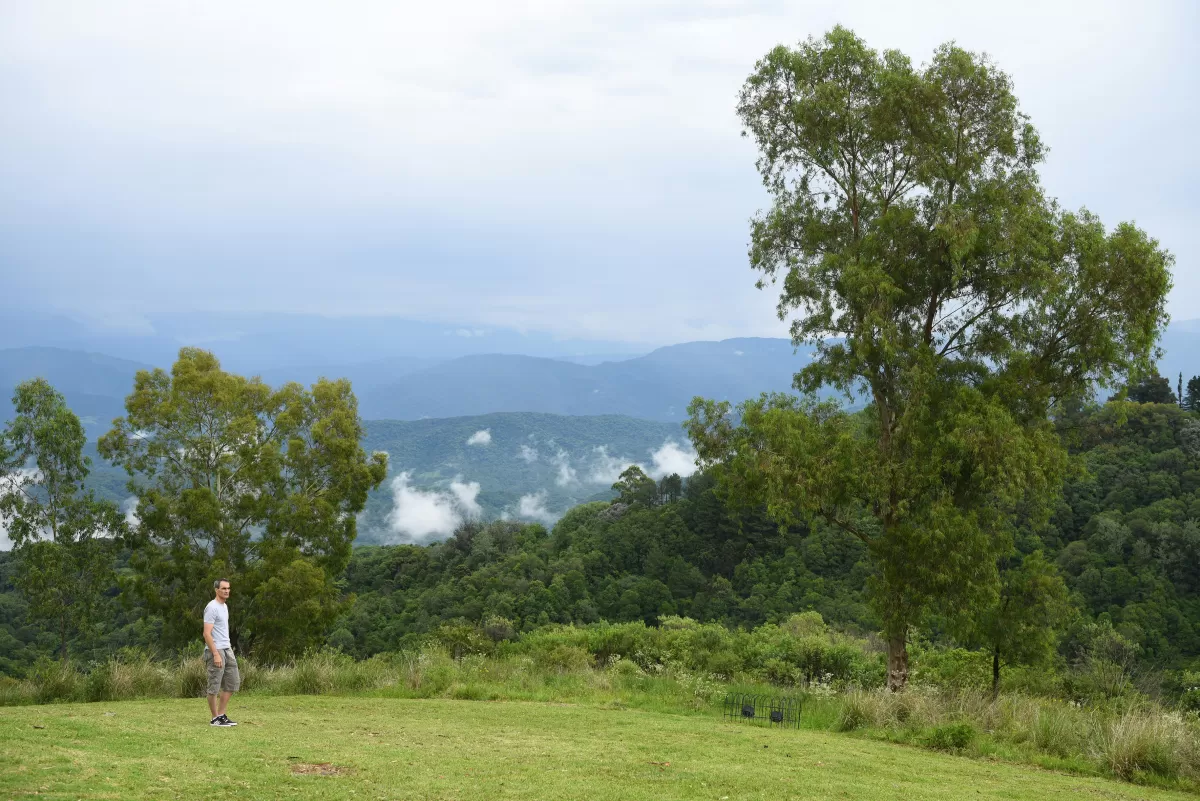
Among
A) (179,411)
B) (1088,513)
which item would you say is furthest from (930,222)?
(1088,513)

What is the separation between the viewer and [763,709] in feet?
39.0

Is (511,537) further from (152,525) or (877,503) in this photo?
(877,503)

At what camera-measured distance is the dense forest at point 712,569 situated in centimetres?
4112

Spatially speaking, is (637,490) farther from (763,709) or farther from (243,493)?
(763,709)

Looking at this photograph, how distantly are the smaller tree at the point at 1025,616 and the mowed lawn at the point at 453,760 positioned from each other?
15.4 ft

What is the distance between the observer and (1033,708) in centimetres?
1106

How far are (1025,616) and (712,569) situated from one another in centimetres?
5908

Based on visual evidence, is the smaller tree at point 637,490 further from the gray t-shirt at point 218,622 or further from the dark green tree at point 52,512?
the gray t-shirt at point 218,622

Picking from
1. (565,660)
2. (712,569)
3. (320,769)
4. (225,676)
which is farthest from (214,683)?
(712,569)

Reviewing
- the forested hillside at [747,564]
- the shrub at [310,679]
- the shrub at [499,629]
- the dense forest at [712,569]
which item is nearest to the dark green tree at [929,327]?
the shrub at [310,679]

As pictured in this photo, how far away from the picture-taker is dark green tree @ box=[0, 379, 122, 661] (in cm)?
2067

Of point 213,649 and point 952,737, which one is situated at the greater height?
point 213,649

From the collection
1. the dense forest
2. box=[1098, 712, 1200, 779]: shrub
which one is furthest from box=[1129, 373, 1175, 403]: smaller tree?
box=[1098, 712, 1200, 779]: shrub

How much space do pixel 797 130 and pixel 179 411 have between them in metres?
17.3
